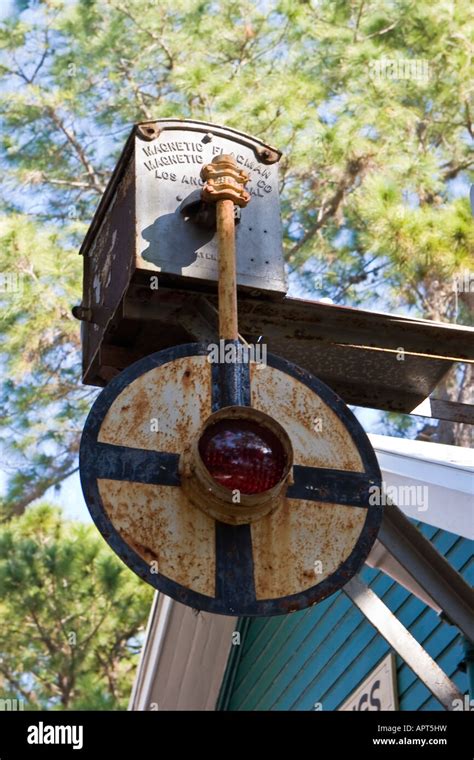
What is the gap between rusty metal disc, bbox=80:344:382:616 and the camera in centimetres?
311

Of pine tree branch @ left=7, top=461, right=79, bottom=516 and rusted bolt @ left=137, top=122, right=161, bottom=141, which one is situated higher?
pine tree branch @ left=7, top=461, right=79, bottom=516

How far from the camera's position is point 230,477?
10.1 ft

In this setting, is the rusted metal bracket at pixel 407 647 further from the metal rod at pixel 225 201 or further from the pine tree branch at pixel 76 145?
the pine tree branch at pixel 76 145

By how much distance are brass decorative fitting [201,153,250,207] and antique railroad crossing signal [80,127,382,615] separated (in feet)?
1.00

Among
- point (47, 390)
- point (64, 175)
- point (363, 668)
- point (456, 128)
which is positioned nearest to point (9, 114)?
point (64, 175)

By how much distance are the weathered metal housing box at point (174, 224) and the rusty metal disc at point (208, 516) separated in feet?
1.64

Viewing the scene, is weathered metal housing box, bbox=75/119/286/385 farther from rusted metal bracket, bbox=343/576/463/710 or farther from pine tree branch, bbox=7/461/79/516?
pine tree branch, bbox=7/461/79/516

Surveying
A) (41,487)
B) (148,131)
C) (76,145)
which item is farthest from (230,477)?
(76,145)

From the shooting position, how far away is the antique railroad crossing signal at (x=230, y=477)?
3086 mm

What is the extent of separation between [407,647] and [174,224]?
5.09 feet

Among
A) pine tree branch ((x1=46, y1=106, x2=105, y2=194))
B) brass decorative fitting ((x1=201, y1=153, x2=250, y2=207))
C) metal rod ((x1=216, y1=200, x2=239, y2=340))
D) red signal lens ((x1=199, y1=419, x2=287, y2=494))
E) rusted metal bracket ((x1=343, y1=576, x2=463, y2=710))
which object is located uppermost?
pine tree branch ((x1=46, y1=106, x2=105, y2=194))

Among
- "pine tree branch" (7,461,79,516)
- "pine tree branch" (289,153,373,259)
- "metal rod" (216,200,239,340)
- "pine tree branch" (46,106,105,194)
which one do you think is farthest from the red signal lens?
"pine tree branch" (46,106,105,194)

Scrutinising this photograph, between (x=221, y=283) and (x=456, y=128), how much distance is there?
44.6 feet

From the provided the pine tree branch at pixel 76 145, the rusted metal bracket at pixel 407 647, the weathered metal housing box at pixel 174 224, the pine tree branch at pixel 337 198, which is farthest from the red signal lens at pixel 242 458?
the pine tree branch at pixel 76 145
